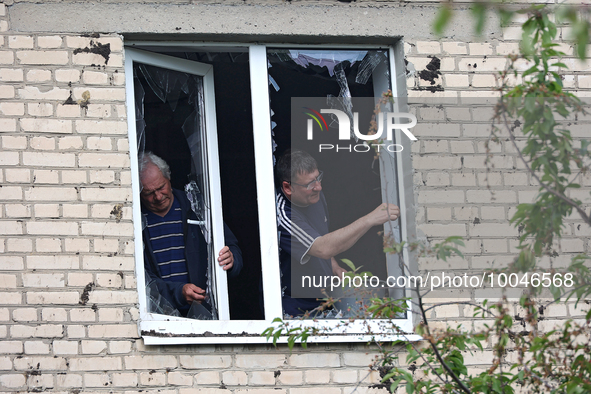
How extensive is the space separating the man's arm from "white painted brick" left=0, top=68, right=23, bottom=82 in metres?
1.72

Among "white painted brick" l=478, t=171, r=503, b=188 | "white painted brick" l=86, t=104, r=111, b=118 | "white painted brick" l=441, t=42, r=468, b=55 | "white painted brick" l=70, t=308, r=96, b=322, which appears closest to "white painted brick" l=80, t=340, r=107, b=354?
"white painted brick" l=70, t=308, r=96, b=322

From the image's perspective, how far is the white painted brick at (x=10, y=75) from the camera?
2869 millimetres

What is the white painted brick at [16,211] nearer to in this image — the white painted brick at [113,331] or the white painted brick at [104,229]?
the white painted brick at [104,229]

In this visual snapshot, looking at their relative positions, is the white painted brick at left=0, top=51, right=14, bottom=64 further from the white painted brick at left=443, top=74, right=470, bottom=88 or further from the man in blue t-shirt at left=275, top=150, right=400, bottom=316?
the white painted brick at left=443, top=74, right=470, bottom=88

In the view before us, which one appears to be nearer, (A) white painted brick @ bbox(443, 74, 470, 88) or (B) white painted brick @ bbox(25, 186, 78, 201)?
(B) white painted brick @ bbox(25, 186, 78, 201)

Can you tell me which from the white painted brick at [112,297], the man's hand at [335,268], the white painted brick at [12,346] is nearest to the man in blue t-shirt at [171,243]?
the white painted brick at [112,297]

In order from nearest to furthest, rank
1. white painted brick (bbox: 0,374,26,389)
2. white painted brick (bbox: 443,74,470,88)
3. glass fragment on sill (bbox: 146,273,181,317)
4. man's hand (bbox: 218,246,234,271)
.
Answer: white painted brick (bbox: 0,374,26,389) → glass fragment on sill (bbox: 146,273,181,317) → white painted brick (bbox: 443,74,470,88) → man's hand (bbox: 218,246,234,271)

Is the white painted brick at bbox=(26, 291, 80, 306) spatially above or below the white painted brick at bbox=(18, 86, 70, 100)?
below

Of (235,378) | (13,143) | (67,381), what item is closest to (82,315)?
(67,381)

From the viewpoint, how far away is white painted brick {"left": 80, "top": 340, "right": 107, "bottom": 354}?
2.78 metres

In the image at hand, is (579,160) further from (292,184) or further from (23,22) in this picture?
(23,22)

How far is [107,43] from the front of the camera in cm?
294

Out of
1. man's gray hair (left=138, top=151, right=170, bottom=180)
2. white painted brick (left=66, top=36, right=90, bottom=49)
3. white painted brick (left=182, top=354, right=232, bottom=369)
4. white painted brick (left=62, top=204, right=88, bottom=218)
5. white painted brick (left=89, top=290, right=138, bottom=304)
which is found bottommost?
white painted brick (left=182, top=354, right=232, bottom=369)

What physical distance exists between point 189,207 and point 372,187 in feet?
3.47
